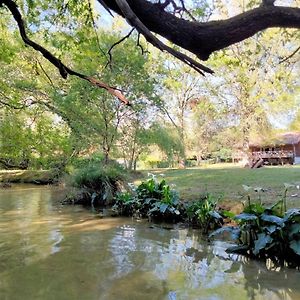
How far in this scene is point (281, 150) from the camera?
3478cm

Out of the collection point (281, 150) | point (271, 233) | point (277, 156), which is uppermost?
point (281, 150)

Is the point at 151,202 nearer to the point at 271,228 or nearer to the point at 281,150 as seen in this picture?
the point at 271,228

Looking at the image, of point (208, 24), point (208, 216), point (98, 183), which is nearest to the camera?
point (208, 24)

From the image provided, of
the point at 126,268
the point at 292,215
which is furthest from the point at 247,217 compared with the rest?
the point at 126,268

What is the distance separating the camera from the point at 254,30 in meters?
3.29

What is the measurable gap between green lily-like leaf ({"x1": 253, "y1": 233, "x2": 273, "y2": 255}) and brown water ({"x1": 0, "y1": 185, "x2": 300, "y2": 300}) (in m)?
0.18

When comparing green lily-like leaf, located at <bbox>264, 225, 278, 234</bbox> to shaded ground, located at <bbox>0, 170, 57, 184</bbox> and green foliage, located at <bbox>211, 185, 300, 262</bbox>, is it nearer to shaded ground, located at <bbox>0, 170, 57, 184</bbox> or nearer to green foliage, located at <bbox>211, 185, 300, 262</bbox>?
green foliage, located at <bbox>211, 185, 300, 262</bbox>

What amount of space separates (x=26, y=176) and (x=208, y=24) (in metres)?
19.4

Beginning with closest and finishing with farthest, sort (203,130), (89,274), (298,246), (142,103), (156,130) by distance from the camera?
(89,274) → (298,246) → (142,103) → (156,130) → (203,130)

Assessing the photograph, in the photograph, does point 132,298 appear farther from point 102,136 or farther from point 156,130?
point 156,130

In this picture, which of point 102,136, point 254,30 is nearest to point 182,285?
point 254,30

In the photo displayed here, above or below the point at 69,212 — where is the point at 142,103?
above

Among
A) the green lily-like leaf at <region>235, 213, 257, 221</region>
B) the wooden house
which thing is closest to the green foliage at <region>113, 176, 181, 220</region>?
the green lily-like leaf at <region>235, 213, 257, 221</region>

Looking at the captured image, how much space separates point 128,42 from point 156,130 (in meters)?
6.79
